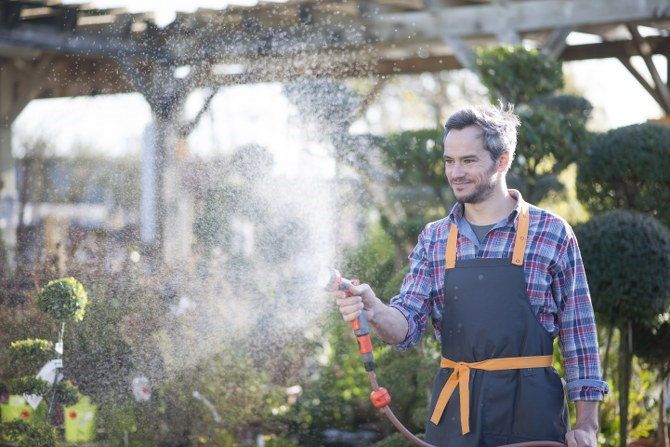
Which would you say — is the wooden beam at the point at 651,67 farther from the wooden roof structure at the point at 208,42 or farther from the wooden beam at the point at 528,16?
the wooden roof structure at the point at 208,42

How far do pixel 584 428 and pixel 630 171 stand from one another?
2432 millimetres

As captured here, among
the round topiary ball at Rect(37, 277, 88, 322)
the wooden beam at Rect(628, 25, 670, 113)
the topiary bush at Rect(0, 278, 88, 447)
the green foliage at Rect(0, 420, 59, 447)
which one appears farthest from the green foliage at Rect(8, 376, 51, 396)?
the wooden beam at Rect(628, 25, 670, 113)

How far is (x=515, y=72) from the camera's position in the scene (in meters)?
4.41

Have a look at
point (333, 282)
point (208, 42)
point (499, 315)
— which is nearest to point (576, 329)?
point (499, 315)

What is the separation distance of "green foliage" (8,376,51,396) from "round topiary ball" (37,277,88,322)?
9.4 inches

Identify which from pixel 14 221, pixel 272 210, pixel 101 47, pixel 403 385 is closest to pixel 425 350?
pixel 403 385

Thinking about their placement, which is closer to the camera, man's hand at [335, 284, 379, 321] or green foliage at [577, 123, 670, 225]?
man's hand at [335, 284, 379, 321]

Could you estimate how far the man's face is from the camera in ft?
6.83

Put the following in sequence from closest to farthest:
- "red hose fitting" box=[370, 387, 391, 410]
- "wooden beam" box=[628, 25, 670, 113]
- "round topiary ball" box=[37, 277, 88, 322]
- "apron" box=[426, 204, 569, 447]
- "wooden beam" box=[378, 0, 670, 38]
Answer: "red hose fitting" box=[370, 387, 391, 410] → "apron" box=[426, 204, 569, 447] → "round topiary ball" box=[37, 277, 88, 322] → "wooden beam" box=[378, 0, 670, 38] → "wooden beam" box=[628, 25, 670, 113]

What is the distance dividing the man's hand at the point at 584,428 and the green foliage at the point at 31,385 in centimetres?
196

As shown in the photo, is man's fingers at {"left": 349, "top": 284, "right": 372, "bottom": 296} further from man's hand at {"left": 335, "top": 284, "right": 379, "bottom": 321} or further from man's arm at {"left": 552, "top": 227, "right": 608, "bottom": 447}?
man's arm at {"left": 552, "top": 227, "right": 608, "bottom": 447}

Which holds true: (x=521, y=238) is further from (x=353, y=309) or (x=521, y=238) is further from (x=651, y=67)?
(x=651, y=67)

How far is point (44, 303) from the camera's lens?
10.2ft

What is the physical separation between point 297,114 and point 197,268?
1112 mm
